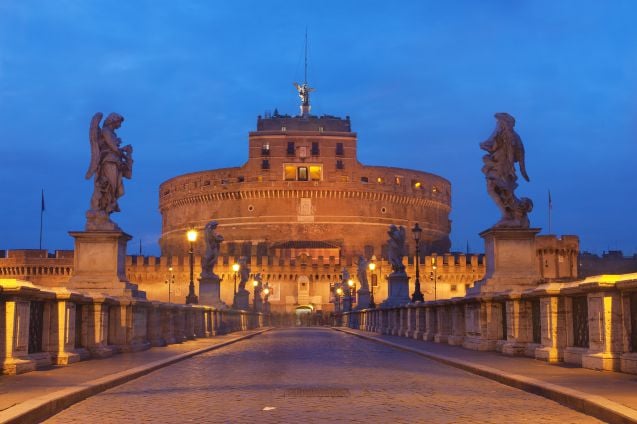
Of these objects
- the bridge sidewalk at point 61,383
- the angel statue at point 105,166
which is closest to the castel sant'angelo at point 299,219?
the angel statue at point 105,166

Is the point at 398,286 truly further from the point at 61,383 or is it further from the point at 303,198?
the point at 303,198

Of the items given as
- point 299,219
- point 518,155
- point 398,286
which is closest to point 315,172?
point 299,219

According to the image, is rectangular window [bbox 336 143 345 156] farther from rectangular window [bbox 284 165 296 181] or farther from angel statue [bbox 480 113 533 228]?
angel statue [bbox 480 113 533 228]

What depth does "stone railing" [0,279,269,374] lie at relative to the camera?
9578 millimetres

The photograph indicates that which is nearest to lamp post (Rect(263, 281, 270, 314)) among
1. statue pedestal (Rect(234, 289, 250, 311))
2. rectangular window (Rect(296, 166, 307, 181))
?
rectangular window (Rect(296, 166, 307, 181))

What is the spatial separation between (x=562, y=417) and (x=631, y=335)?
295cm

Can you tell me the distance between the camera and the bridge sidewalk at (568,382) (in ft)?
21.7

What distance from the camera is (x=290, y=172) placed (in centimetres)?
10044

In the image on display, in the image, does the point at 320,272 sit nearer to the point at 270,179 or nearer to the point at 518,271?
the point at 270,179

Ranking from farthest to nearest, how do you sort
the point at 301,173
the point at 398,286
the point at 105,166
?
the point at 301,173
the point at 398,286
the point at 105,166

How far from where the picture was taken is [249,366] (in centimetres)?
1252

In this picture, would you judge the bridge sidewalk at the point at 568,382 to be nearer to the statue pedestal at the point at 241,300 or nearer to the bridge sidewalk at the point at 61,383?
the bridge sidewalk at the point at 61,383

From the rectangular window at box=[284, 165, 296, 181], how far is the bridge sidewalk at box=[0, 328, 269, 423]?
284ft

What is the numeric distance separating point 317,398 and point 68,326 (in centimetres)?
515
